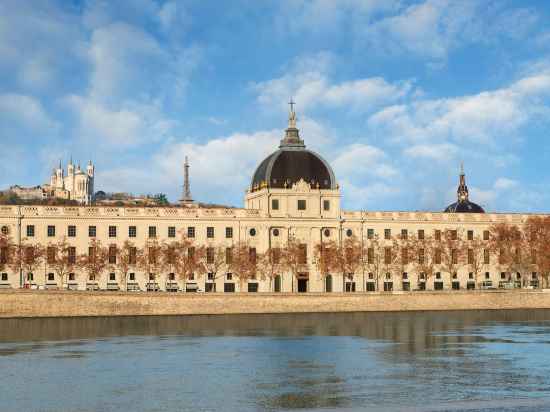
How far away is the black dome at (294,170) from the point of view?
139125mm

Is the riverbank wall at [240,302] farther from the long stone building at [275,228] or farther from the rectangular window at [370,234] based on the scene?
the rectangular window at [370,234]

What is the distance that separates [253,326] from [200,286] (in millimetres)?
40918

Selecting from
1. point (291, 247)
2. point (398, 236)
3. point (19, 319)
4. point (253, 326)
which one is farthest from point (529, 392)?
point (398, 236)

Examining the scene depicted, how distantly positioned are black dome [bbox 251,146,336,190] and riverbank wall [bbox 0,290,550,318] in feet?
93.0

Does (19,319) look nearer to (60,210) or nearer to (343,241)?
(60,210)

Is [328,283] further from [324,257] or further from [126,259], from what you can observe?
[126,259]

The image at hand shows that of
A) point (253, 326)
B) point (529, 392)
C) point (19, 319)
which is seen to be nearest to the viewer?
point (529, 392)

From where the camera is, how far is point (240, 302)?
111 m

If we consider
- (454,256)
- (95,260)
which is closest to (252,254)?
(95,260)

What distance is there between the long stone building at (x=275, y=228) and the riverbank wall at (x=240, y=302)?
58.9ft

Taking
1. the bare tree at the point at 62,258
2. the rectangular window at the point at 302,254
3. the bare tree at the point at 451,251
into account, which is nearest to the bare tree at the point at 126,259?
the bare tree at the point at 62,258

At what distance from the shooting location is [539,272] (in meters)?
137

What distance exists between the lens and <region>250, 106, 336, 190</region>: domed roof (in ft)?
456

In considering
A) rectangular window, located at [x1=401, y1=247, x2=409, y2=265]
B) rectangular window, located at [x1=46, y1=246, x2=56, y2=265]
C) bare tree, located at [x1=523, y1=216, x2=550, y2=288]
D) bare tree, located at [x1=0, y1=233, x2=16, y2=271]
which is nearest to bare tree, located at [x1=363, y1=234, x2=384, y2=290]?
rectangular window, located at [x1=401, y1=247, x2=409, y2=265]
